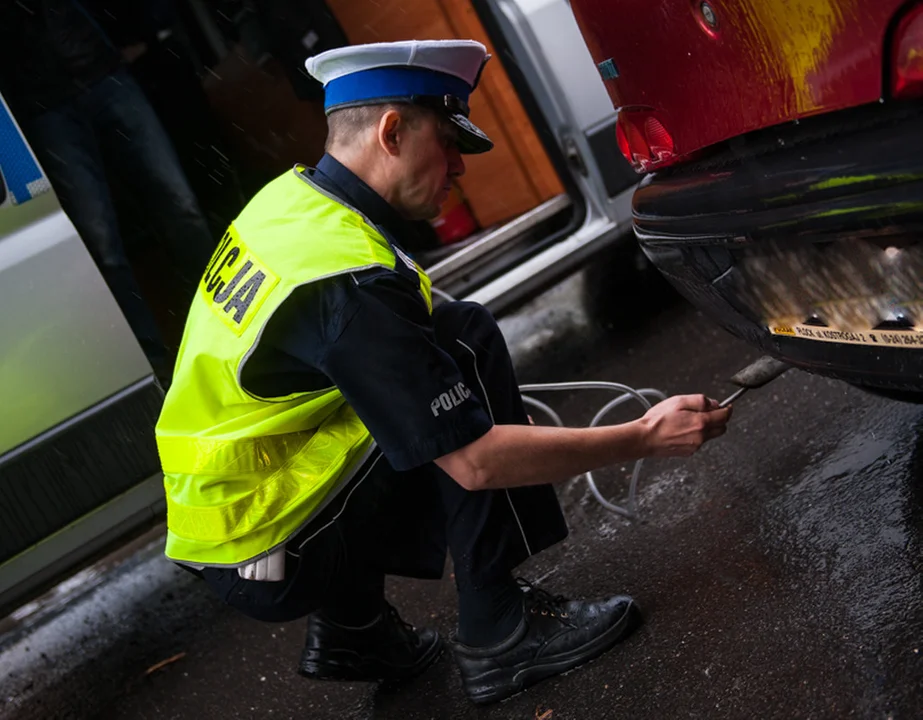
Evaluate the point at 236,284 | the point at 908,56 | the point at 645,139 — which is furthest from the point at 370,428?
the point at 908,56

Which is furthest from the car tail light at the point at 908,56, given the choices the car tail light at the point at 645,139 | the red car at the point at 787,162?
the car tail light at the point at 645,139

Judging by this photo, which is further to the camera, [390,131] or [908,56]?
[390,131]

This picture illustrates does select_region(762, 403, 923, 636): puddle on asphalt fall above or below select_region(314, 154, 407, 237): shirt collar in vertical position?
below

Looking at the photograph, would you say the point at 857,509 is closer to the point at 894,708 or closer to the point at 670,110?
the point at 894,708

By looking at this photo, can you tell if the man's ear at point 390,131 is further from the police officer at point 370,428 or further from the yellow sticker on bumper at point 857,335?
the yellow sticker on bumper at point 857,335

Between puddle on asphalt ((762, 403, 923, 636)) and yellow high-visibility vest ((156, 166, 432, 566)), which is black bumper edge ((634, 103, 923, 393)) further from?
yellow high-visibility vest ((156, 166, 432, 566))

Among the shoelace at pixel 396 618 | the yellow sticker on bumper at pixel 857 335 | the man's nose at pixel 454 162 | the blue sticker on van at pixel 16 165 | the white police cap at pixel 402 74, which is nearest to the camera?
the yellow sticker on bumper at pixel 857 335

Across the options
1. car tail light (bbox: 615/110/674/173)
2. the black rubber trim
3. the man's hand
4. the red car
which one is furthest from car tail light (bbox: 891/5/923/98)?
the black rubber trim

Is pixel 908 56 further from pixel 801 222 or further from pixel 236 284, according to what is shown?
pixel 236 284

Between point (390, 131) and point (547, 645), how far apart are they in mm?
1029

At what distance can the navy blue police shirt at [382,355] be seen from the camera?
162 cm

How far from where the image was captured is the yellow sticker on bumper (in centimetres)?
146

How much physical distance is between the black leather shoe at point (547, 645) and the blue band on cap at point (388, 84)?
102 cm

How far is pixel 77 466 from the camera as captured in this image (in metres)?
2.55
